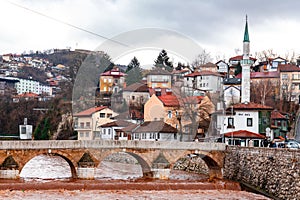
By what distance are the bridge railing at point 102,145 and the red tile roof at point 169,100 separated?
1453 centimetres

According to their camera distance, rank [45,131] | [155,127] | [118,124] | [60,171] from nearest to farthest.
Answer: [60,171]
[155,127]
[118,124]
[45,131]

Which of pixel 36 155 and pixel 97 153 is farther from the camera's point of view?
pixel 97 153

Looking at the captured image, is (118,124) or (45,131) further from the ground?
(118,124)

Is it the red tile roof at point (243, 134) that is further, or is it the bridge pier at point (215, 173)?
the red tile roof at point (243, 134)

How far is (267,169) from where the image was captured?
33562mm

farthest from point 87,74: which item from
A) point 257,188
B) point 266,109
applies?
point 257,188

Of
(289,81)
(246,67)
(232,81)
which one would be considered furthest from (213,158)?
(289,81)

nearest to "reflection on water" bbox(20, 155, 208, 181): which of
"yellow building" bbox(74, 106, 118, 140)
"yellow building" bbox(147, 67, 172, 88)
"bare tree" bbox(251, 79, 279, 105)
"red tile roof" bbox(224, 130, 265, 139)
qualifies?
"red tile roof" bbox(224, 130, 265, 139)

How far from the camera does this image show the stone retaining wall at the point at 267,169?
97.1ft

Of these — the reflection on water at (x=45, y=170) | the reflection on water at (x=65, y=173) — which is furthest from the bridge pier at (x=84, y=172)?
the reflection on water at (x=45, y=170)

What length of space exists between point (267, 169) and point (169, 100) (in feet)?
76.1

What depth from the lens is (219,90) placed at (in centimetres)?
7794

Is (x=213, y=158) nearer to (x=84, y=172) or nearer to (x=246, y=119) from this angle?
(x=84, y=172)

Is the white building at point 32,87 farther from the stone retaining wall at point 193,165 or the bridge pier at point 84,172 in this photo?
the bridge pier at point 84,172
